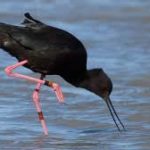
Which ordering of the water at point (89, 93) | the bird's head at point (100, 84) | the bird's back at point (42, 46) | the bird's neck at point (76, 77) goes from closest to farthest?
1. the water at point (89, 93)
2. the bird's back at point (42, 46)
3. the bird's head at point (100, 84)
4. the bird's neck at point (76, 77)

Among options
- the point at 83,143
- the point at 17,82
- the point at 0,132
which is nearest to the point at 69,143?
the point at 83,143

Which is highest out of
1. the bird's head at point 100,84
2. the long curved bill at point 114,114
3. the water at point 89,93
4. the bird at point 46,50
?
the bird at point 46,50

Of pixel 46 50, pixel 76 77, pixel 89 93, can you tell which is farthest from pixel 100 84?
pixel 89 93

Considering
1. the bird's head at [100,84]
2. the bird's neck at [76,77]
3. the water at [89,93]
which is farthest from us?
the bird's neck at [76,77]

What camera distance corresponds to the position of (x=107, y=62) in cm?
1283

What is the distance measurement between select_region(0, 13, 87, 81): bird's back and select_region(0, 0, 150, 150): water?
61 centimetres

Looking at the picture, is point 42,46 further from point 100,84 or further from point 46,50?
point 100,84

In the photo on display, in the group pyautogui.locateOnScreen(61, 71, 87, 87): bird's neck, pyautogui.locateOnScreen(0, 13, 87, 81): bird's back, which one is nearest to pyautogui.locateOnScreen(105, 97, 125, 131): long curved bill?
pyautogui.locateOnScreen(61, 71, 87, 87): bird's neck

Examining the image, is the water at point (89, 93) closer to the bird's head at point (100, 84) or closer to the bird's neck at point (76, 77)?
the bird's head at point (100, 84)

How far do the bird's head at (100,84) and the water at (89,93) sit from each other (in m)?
0.18

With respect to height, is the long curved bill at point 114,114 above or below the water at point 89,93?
above

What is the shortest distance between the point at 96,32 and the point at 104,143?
5522 mm

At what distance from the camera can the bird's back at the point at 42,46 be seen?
32.6ft

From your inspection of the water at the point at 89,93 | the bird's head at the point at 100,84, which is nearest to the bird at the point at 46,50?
the bird's head at the point at 100,84
